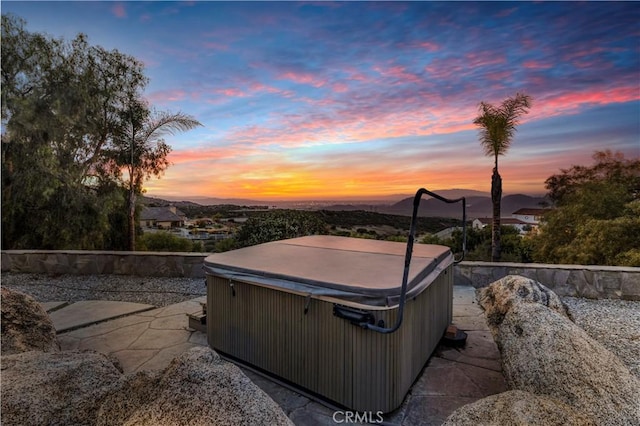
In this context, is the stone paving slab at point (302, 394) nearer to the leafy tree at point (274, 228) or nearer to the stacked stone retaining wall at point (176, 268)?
the stacked stone retaining wall at point (176, 268)

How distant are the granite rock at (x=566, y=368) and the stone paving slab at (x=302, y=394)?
444 millimetres

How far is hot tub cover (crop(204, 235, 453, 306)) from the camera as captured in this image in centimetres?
210

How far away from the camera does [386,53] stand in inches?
219

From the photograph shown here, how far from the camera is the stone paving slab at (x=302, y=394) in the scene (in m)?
2.21

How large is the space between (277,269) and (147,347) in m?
1.74

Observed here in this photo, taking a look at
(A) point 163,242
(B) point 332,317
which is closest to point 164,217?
(A) point 163,242

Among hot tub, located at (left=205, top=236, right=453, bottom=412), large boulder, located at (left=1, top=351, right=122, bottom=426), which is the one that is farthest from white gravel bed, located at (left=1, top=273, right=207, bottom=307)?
large boulder, located at (left=1, top=351, right=122, bottom=426)

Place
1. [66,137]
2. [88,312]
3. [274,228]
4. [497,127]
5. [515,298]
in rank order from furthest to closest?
[66,137] → [497,127] → [274,228] → [88,312] → [515,298]

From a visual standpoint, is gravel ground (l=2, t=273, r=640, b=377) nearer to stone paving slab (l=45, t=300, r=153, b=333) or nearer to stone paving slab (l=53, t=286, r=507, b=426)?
stone paving slab (l=45, t=300, r=153, b=333)

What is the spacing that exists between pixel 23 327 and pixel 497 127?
8618mm

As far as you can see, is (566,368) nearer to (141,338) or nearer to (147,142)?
(141,338)

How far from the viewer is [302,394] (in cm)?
239

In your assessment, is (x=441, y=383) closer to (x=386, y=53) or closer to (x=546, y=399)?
(x=546, y=399)

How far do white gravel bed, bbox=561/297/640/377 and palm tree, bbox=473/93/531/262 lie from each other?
3.15 metres
